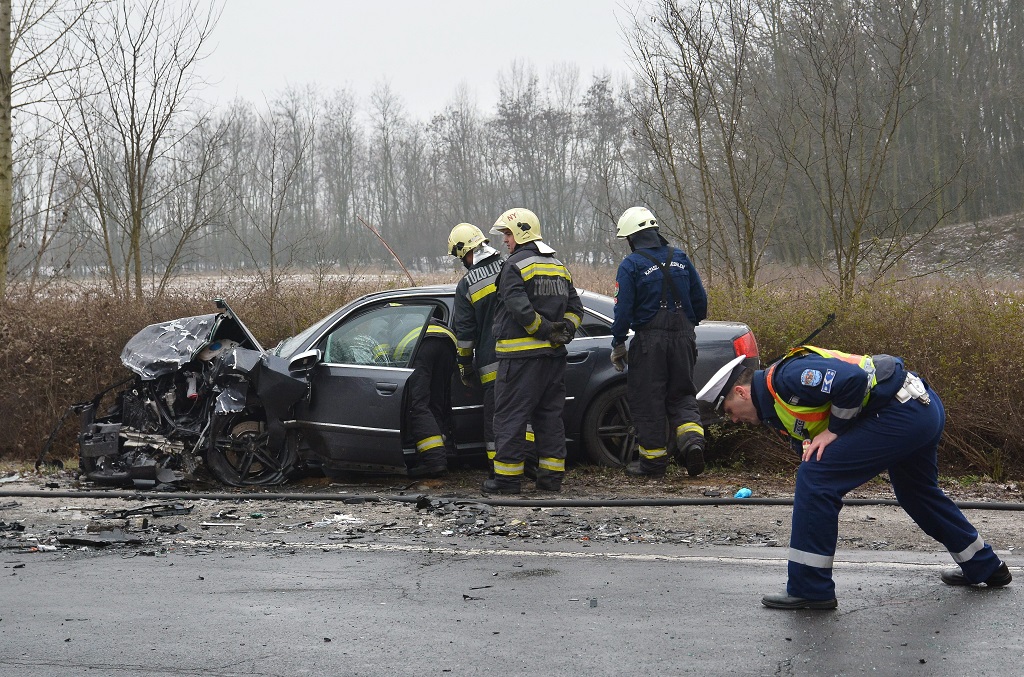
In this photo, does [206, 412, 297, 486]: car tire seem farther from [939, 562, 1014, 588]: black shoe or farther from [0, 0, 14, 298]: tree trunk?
[0, 0, 14, 298]: tree trunk

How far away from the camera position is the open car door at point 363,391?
7809 millimetres

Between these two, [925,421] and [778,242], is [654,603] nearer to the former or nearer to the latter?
[925,421]

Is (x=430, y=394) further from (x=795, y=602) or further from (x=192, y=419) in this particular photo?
(x=795, y=602)

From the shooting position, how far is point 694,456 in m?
7.66

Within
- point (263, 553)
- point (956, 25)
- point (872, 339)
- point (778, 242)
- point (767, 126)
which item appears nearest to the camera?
point (263, 553)

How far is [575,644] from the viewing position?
3.99 metres

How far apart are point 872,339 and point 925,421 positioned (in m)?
4.96

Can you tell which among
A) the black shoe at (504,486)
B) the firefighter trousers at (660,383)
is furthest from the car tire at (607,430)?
the black shoe at (504,486)

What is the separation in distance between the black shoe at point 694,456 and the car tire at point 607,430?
1.98 feet

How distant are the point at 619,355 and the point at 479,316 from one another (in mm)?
1130

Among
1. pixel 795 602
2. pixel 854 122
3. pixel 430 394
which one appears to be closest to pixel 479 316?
pixel 430 394

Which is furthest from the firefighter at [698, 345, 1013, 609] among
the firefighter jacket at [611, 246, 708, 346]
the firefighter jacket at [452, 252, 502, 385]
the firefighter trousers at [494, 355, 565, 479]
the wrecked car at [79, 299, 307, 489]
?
the wrecked car at [79, 299, 307, 489]

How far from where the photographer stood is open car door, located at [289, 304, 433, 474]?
25.6 feet

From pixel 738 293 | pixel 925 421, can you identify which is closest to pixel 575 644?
pixel 925 421
